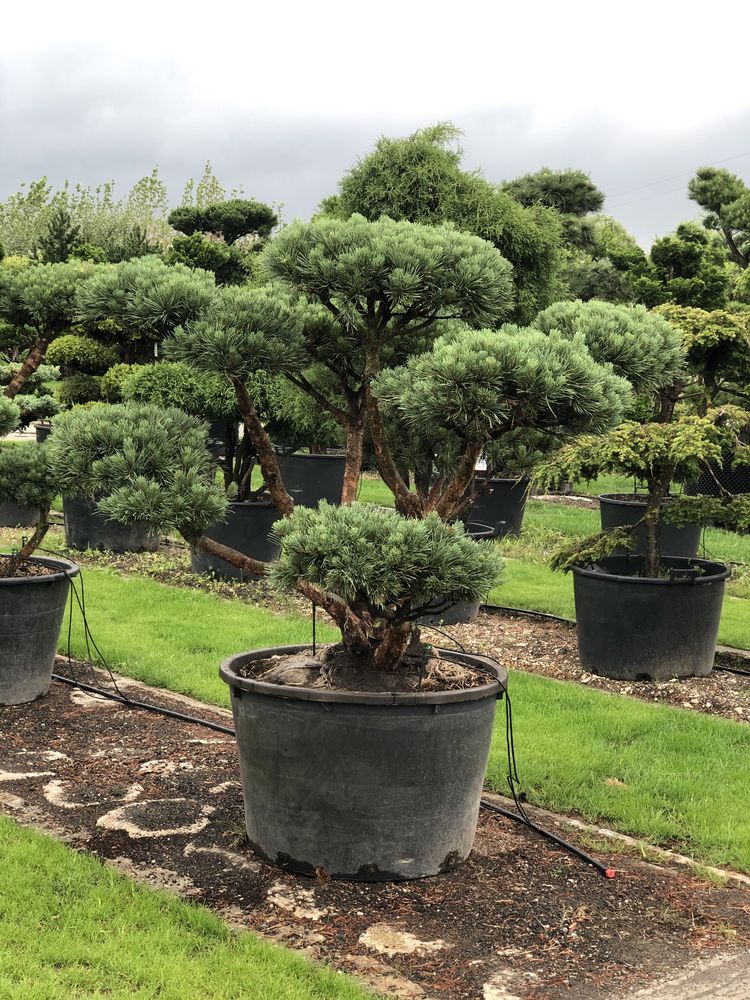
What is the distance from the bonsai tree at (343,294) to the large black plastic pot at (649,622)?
107 inches

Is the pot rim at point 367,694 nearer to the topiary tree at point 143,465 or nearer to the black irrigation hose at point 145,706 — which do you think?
the topiary tree at point 143,465

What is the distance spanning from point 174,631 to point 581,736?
3.06 m

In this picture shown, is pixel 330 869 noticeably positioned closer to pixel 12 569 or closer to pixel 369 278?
pixel 369 278

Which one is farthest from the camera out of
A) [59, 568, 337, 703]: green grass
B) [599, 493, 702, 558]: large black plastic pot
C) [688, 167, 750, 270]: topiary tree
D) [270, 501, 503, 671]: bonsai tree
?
[688, 167, 750, 270]: topiary tree

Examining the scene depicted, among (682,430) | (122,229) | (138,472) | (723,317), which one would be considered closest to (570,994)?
(138,472)

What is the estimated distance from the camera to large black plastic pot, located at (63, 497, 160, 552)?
994cm

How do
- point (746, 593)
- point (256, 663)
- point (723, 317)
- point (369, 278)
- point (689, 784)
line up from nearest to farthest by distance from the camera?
point (369, 278) < point (256, 663) < point (689, 784) < point (723, 317) < point (746, 593)

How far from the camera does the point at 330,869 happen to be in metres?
3.58

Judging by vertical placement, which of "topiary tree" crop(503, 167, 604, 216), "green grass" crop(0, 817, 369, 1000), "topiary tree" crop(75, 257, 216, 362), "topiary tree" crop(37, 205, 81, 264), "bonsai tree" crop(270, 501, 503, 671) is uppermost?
"topiary tree" crop(503, 167, 604, 216)

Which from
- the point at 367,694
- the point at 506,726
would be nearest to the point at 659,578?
the point at 506,726

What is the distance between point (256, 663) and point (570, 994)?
1.83 meters

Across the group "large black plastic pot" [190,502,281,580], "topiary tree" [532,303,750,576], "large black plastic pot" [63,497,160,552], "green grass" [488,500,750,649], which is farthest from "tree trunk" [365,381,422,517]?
"large black plastic pot" [63,497,160,552]

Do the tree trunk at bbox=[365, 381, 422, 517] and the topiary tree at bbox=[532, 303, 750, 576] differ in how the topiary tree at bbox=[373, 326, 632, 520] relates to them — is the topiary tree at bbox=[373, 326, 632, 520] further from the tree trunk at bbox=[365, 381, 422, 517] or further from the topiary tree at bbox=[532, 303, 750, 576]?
the topiary tree at bbox=[532, 303, 750, 576]

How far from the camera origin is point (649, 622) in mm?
6418
